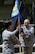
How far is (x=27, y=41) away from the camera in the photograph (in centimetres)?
743

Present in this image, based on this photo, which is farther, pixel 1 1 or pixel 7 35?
pixel 1 1

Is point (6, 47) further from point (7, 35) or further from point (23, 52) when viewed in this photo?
point (23, 52)

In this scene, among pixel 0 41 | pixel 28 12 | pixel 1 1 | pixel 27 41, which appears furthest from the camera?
pixel 1 1

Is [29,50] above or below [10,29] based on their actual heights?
below

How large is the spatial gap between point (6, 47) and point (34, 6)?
21.0ft

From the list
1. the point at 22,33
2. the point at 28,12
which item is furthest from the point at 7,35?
the point at 28,12

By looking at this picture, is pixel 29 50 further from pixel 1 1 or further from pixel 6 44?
pixel 1 1

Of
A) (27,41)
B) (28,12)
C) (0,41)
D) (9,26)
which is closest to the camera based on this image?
(9,26)

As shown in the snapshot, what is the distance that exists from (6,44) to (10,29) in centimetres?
41

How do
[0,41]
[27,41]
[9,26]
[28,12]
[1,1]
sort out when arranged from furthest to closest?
1. [1,1]
2. [28,12]
3. [0,41]
4. [27,41]
5. [9,26]

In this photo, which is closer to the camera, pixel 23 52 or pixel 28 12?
pixel 23 52

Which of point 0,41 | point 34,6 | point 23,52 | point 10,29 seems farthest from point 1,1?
point 10,29

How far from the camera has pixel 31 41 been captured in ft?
24.4

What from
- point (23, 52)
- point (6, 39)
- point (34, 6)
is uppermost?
point (34, 6)
